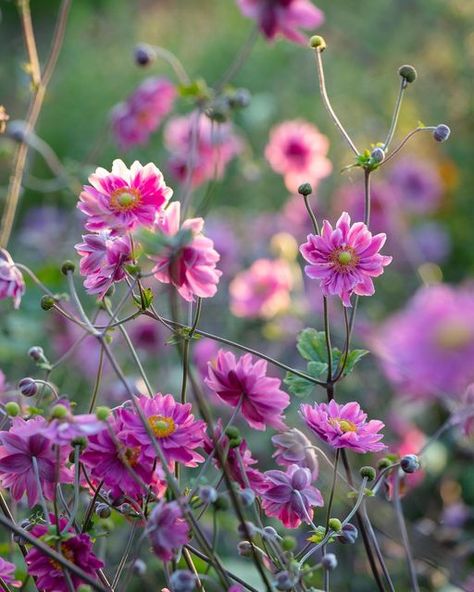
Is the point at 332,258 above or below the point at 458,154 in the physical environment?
below

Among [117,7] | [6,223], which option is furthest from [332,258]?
[117,7]

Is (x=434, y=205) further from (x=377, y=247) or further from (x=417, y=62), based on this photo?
(x=377, y=247)

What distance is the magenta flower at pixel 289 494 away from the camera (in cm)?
77

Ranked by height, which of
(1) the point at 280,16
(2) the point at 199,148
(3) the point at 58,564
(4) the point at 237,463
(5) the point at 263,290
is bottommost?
(3) the point at 58,564

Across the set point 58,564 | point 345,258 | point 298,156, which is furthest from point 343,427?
point 298,156

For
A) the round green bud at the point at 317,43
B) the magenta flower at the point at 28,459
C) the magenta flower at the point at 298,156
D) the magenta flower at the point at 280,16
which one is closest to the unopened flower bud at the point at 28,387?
the magenta flower at the point at 28,459

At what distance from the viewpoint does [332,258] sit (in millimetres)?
801

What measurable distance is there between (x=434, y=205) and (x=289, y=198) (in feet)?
1.44

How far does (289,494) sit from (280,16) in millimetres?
731

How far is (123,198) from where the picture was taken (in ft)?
2.49

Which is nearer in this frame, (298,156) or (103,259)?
(103,259)

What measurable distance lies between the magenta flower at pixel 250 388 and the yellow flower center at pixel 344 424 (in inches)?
1.7

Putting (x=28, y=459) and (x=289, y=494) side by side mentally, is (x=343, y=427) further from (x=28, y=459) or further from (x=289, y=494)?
(x=28, y=459)

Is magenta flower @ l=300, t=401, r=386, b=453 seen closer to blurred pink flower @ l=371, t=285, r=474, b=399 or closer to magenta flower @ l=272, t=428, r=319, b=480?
magenta flower @ l=272, t=428, r=319, b=480
